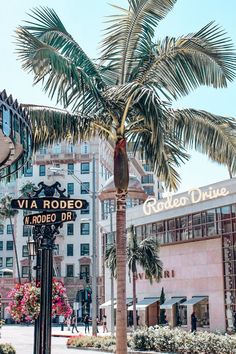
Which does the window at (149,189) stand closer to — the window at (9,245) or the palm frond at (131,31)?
the window at (9,245)

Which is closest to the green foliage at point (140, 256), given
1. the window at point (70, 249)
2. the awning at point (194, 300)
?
the awning at point (194, 300)

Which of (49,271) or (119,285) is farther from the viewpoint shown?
(119,285)

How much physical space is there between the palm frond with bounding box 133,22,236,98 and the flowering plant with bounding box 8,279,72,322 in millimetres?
5340

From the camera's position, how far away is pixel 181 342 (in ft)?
66.9

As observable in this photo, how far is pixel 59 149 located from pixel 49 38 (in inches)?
2958

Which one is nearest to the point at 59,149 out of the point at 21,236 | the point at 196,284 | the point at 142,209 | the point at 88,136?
the point at 21,236

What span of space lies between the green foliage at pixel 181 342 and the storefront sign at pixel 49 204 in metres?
9.98

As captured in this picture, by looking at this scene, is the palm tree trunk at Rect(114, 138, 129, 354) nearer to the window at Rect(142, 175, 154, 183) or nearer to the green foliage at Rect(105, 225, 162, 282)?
the green foliage at Rect(105, 225, 162, 282)

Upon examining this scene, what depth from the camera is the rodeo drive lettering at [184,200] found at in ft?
127

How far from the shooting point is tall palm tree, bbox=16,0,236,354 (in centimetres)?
1270

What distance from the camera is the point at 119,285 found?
13.0 metres

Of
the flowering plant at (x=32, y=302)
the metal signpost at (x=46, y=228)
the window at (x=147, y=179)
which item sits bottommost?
the flowering plant at (x=32, y=302)

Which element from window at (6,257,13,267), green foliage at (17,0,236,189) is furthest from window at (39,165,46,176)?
green foliage at (17,0,236,189)

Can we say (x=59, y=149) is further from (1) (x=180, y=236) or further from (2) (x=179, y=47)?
(2) (x=179, y=47)
